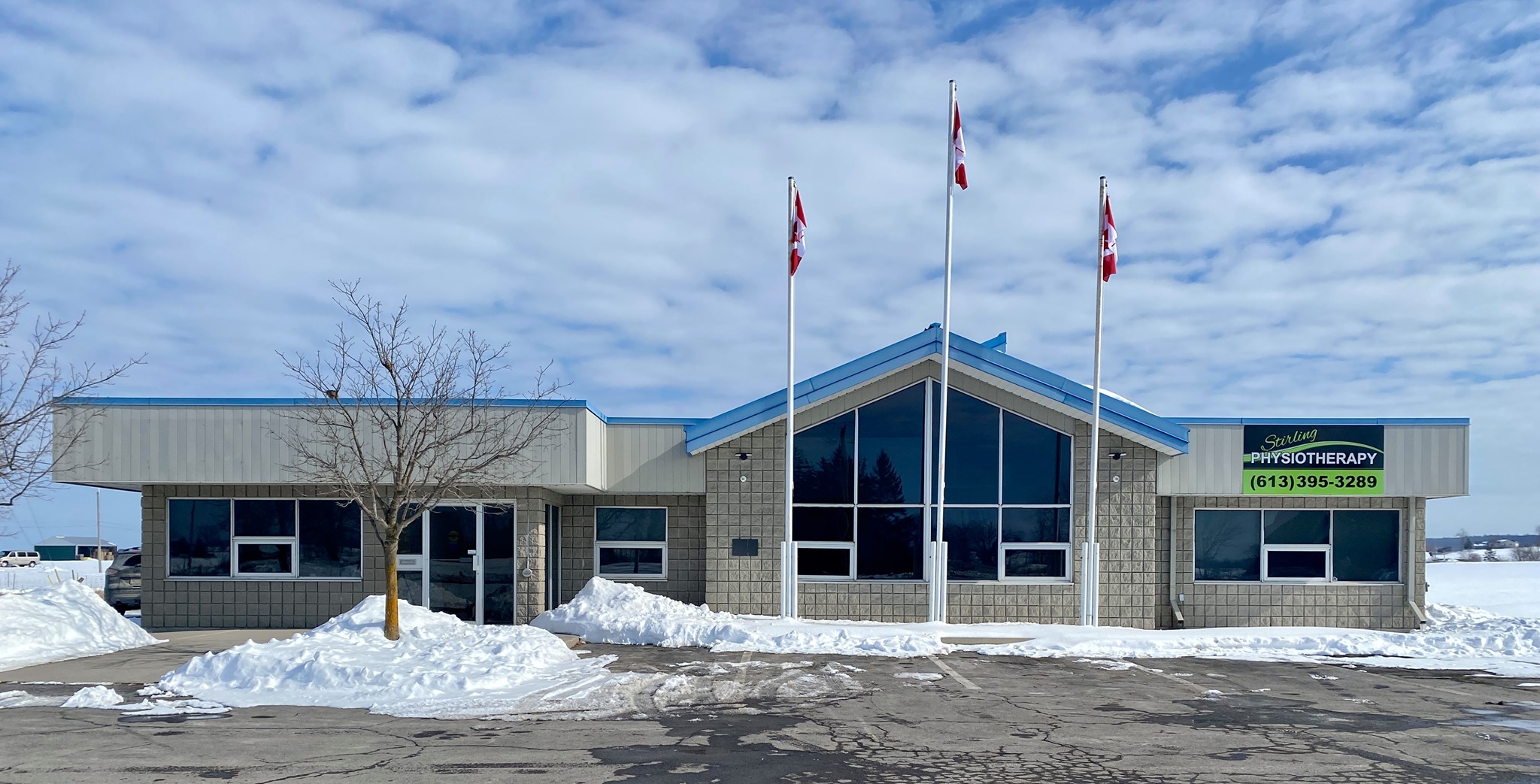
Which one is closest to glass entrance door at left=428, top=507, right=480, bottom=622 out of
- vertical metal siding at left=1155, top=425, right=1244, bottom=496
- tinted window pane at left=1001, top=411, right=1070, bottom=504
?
tinted window pane at left=1001, top=411, right=1070, bottom=504

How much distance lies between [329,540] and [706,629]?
7253 mm

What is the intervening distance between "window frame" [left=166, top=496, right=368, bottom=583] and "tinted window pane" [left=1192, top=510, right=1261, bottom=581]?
15068mm

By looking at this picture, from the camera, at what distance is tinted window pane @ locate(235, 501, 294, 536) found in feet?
61.5

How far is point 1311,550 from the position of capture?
795 inches

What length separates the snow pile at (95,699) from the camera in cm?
1078

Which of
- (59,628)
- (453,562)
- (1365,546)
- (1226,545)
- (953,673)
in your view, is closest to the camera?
(953,673)

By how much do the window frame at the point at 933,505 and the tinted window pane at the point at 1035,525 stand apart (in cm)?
6

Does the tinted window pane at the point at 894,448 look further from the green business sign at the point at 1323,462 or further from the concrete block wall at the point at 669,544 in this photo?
the green business sign at the point at 1323,462

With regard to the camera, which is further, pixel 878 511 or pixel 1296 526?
pixel 1296 526

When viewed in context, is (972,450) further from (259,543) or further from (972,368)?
(259,543)

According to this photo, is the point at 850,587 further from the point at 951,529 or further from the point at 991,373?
the point at 991,373

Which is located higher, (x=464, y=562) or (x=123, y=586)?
(x=464, y=562)

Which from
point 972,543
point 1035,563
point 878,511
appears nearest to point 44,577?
point 878,511

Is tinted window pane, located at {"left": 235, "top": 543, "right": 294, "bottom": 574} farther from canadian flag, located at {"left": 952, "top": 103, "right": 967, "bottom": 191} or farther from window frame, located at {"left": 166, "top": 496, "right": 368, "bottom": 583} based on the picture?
canadian flag, located at {"left": 952, "top": 103, "right": 967, "bottom": 191}
